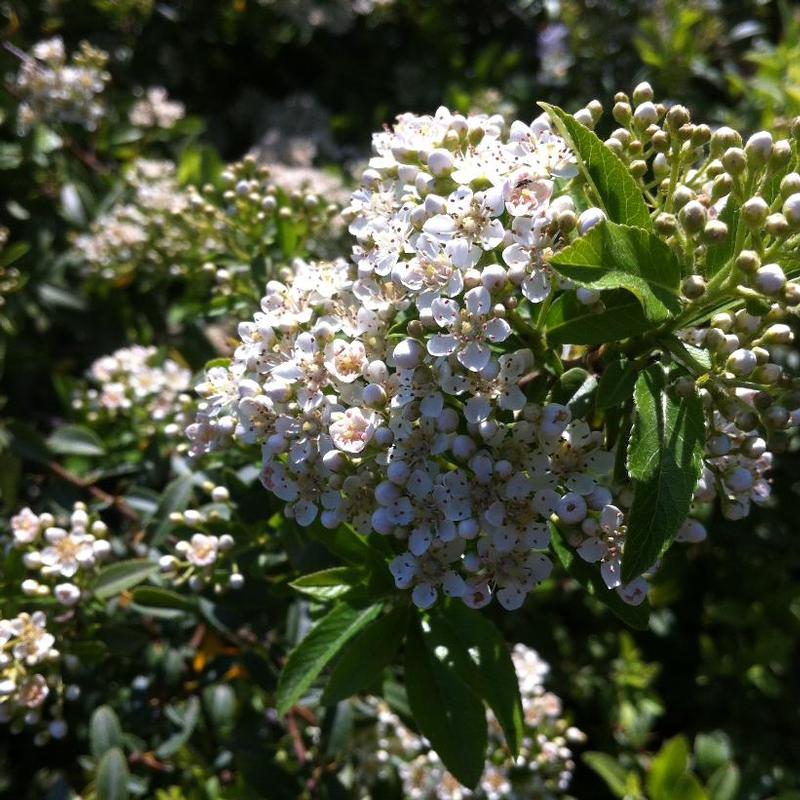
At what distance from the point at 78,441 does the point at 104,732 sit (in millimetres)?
1118

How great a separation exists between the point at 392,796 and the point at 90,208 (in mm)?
3180

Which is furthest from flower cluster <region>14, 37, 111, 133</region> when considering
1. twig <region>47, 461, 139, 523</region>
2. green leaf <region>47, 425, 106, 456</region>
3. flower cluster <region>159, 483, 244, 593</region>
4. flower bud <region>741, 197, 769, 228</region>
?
flower bud <region>741, 197, 769, 228</region>

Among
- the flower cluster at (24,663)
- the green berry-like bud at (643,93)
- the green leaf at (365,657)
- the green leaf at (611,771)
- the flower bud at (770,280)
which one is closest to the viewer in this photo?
the flower bud at (770,280)

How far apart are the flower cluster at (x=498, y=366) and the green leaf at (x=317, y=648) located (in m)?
0.30

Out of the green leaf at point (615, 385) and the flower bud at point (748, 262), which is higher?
the flower bud at point (748, 262)

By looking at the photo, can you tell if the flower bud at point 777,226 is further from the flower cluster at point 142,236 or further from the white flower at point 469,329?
the flower cluster at point 142,236

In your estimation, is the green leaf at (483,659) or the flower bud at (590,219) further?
the green leaf at (483,659)

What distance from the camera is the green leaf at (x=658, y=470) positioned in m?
1.50

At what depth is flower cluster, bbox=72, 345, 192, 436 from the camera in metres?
3.06

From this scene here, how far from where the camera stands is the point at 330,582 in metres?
2.02

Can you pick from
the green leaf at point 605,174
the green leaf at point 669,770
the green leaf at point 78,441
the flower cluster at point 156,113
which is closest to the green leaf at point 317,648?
the green leaf at point 605,174

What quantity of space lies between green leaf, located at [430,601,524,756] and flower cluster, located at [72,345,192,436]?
4.76 ft

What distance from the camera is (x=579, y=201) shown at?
72.3 inches

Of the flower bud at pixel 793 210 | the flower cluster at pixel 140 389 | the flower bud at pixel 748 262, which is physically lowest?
the flower bud at pixel 748 262
